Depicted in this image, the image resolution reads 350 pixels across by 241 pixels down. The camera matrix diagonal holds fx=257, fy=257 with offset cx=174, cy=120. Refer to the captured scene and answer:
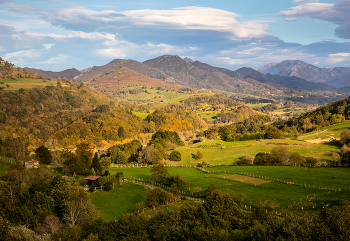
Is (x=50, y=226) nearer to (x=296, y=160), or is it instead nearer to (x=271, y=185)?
(x=271, y=185)

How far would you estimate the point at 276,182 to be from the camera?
45.6 m

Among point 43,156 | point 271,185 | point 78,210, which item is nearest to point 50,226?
point 78,210

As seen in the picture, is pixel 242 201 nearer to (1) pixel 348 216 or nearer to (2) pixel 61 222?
(1) pixel 348 216

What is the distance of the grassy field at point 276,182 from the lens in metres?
36.8

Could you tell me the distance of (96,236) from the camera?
26.4 m

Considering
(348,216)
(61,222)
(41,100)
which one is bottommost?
(61,222)

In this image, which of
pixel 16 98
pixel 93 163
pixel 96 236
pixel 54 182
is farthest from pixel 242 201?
pixel 16 98

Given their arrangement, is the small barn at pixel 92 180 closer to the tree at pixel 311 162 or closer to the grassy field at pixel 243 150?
the grassy field at pixel 243 150

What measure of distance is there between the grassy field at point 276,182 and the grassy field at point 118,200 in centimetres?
944

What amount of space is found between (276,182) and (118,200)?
27565mm

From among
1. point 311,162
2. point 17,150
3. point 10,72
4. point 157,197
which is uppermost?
point 10,72

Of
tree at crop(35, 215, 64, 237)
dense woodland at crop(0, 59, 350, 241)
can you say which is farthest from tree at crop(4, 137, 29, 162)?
tree at crop(35, 215, 64, 237)

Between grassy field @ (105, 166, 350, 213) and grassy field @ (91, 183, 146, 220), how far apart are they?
31.0ft

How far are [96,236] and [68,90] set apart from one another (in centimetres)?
17620
